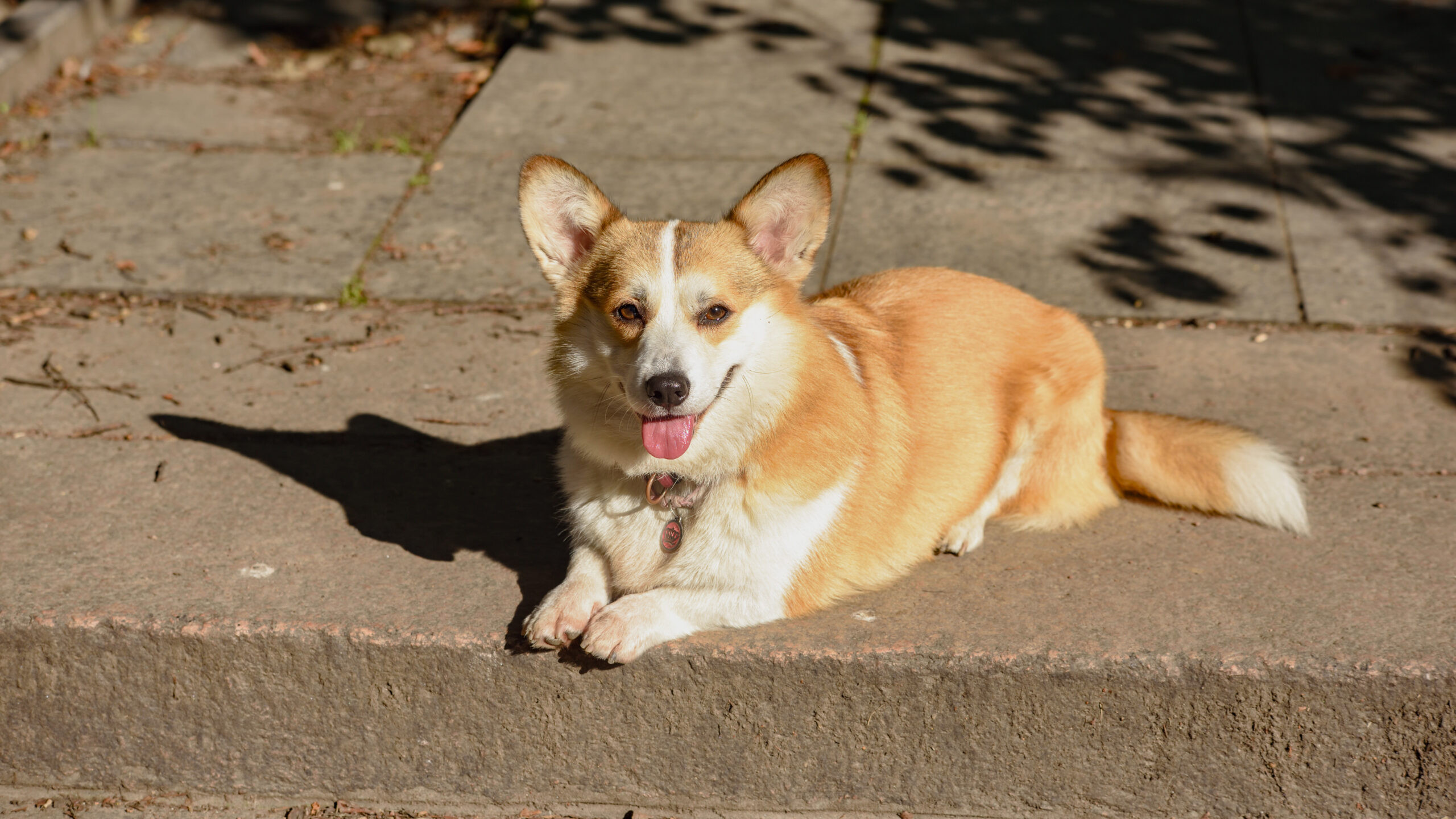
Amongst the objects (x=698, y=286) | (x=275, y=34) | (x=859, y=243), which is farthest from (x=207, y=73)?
(x=698, y=286)

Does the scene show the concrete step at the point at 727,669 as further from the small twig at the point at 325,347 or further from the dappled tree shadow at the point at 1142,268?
the dappled tree shadow at the point at 1142,268

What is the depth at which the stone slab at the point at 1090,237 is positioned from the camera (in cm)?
516

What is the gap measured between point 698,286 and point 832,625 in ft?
3.34

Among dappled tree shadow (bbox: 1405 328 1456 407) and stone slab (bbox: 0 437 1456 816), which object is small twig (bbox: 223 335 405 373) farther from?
dappled tree shadow (bbox: 1405 328 1456 407)

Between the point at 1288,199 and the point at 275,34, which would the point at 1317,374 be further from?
the point at 275,34

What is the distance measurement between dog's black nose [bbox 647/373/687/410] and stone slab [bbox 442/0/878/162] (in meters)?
3.40

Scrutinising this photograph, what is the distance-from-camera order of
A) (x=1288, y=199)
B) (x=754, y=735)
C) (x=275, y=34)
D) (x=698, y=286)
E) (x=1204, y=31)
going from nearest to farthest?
(x=698, y=286), (x=754, y=735), (x=1288, y=199), (x=1204, y=31), (x=275, y=34)

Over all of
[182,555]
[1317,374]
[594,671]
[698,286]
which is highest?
[698,286]

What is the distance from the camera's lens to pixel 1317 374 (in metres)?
4.61

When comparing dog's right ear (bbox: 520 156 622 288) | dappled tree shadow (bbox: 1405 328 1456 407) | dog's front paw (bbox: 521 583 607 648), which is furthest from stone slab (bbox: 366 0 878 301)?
dappled tree shadow (bbox: 1405 328 1456 407)

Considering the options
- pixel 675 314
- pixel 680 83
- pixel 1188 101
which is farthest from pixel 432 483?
pixel 1188 101

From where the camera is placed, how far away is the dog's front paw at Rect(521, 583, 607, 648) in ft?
10.4

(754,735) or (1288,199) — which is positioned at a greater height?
(1288,199)

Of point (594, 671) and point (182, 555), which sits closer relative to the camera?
point (594, 671)
